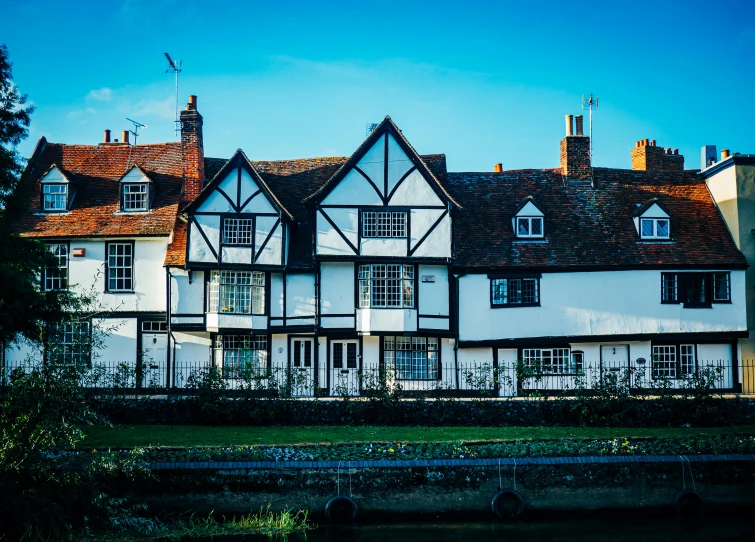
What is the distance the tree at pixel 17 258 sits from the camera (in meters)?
17.3

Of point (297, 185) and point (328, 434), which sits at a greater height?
point (297, 185)

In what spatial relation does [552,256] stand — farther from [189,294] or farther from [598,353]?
[189,294]

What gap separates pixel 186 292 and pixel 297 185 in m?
6.43

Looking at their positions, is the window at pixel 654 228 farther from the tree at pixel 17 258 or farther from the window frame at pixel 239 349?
the tree at pixel 17 258

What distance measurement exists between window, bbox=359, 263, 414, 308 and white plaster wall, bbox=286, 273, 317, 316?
187cm

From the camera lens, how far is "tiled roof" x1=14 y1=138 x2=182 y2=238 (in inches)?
1187

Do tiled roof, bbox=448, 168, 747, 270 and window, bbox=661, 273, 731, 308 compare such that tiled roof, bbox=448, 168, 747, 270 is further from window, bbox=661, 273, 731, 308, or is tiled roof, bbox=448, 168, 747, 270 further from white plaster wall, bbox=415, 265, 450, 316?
white plaster wall, bbox=415, 265, 450, 316

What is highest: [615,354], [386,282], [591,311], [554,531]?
[386,282]

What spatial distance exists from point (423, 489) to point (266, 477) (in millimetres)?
3810

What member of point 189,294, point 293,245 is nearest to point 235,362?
point 189,294

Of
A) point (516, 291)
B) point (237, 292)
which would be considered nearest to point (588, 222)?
point (516, 291)

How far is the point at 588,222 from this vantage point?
31.1 meters

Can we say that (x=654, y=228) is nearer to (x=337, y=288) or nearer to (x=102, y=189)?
(x=337, y=288)

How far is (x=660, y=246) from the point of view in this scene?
30.2 m
